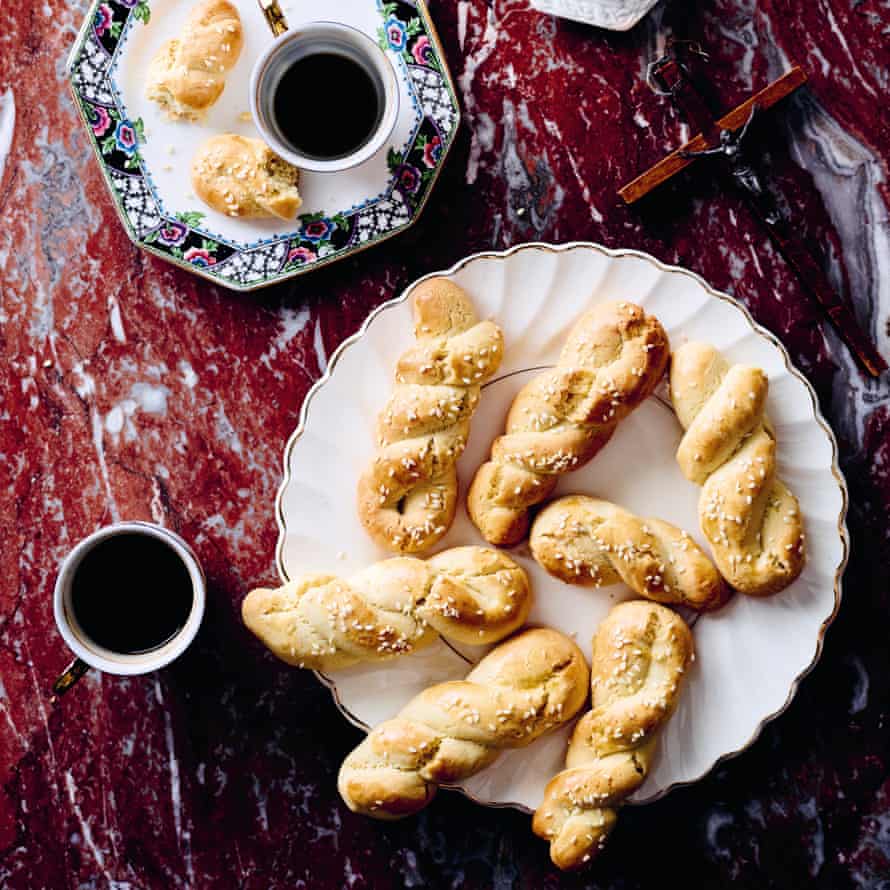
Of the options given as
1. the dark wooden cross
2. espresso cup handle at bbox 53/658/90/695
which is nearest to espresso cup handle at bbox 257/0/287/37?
the dark wooden cross

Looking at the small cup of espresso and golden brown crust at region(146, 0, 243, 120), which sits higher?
golden brown crust at region(146, 0, 243, 120)

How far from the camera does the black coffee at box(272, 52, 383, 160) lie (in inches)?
58.2

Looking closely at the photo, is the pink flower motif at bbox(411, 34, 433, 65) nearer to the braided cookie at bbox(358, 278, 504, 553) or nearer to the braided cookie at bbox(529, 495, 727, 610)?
the braided cookie at bbox(358, 278, 504, 553)

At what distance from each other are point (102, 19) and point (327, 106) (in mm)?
379

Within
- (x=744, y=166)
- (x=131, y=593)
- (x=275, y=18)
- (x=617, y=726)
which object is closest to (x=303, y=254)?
(x=275, y=18)

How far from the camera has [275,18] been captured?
150 cm

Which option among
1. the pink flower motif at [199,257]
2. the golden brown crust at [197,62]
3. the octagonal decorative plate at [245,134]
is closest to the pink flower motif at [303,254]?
the octagonal decorative plate at [245,134]

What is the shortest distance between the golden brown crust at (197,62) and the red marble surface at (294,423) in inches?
7.9

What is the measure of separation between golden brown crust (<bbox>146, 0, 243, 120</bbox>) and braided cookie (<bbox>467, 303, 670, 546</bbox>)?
0.68m

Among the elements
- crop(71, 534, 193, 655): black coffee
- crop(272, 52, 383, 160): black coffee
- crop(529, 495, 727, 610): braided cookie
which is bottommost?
crop(529, 495, 727, 610): braided cookie

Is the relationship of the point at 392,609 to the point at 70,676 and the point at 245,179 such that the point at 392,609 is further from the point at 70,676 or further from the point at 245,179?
the point at 245,179

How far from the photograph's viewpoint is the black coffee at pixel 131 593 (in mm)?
1446

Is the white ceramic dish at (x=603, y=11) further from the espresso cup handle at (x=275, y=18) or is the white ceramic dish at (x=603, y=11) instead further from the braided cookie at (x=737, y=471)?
the braided cookie at (x=737, y=471)

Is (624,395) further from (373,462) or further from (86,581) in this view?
(86,581)
